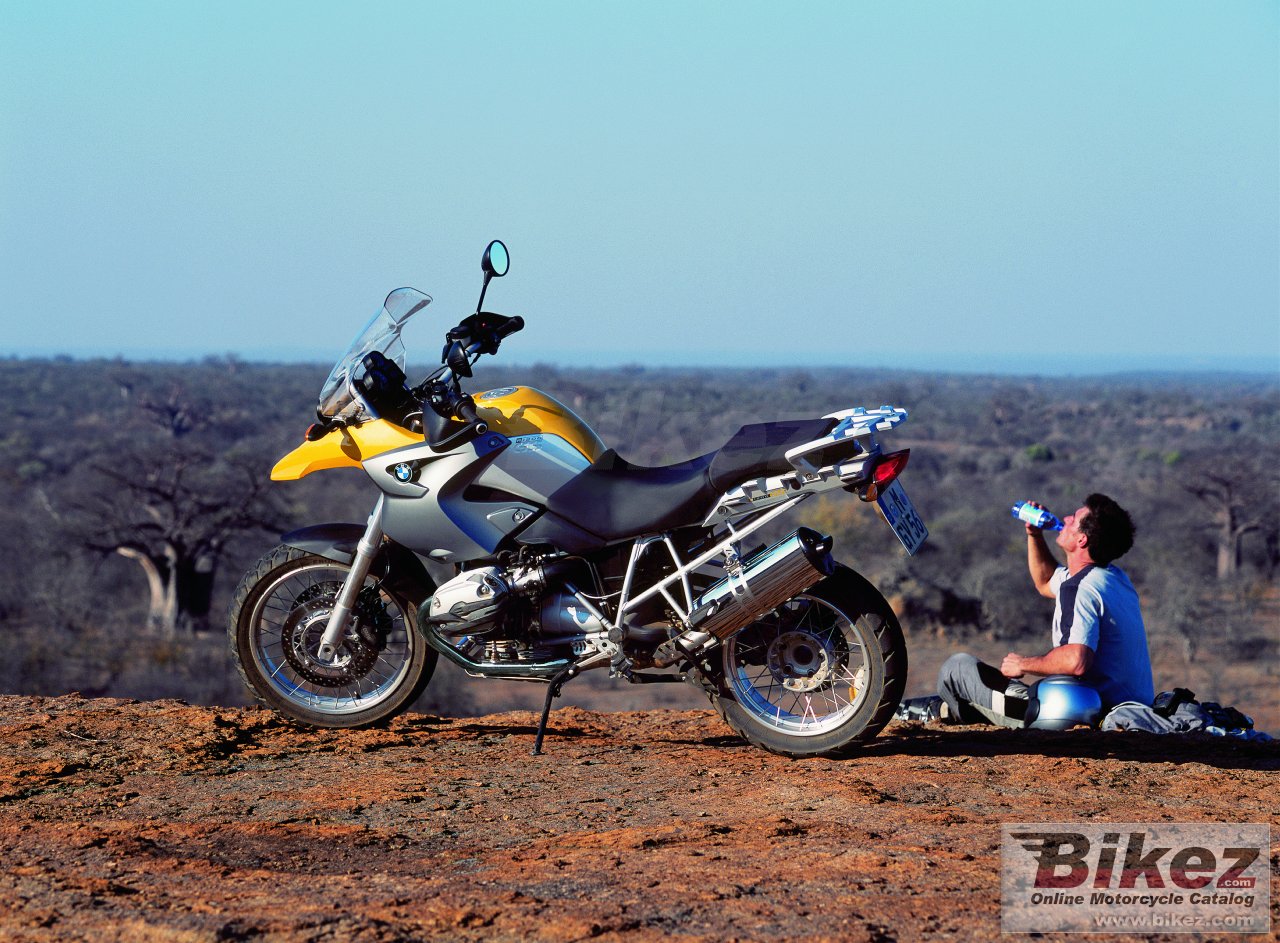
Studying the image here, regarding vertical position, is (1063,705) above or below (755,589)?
below

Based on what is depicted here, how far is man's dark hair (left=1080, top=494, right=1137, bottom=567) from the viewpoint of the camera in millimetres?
6938

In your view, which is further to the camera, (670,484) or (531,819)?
(670,484)

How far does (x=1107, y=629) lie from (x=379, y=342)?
3639 millimetres

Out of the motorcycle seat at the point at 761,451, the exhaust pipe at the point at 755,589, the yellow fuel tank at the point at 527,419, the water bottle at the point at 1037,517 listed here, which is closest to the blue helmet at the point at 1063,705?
the water bottle at the point at 1037,517

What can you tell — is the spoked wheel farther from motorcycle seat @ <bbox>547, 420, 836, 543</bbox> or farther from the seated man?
the seated man

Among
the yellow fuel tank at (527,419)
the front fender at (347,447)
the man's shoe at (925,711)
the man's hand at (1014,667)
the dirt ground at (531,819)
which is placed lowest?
the man's shoe at (925,711)

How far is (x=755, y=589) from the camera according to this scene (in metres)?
5.89

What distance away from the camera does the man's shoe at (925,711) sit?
7.46 m

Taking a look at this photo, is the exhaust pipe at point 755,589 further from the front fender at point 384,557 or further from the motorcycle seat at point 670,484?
the front fender at point 384,557

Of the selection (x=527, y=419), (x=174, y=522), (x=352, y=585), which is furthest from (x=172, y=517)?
(x=527, y=419)

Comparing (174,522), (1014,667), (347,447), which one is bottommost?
(174,522)

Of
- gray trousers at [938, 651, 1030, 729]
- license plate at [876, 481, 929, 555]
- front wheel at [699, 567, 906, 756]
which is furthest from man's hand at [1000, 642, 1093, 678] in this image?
license plate at [876, 481, 929, 555]

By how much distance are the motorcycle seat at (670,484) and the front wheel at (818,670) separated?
569mm

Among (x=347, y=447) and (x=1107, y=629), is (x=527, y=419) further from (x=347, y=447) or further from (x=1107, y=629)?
(x=1107, y=629)
